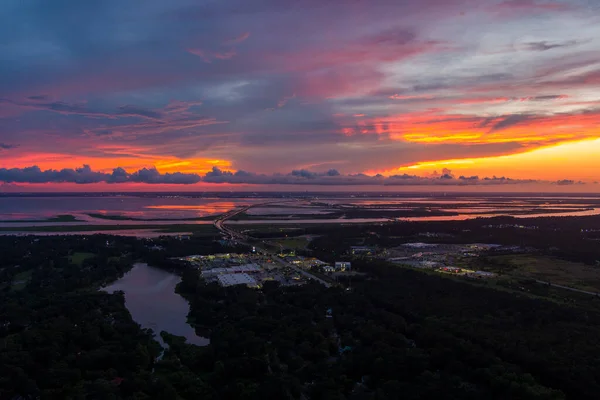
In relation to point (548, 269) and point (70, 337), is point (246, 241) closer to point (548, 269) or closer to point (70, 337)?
point (548, 269)

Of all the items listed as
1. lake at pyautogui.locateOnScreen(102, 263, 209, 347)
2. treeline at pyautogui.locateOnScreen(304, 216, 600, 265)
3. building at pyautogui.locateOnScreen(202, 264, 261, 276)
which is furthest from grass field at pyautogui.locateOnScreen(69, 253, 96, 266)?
treeline at pyautogui.locateOnScreen(304, 216, 600, 265)

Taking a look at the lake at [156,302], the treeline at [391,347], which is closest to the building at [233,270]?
the lake at [156,302]

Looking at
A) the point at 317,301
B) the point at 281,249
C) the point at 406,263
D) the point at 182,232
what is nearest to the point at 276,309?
the point at 317,301

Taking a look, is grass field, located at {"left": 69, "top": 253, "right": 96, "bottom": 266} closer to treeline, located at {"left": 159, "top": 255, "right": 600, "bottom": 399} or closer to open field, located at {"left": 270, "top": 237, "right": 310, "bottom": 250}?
treeline, located at {"left": 159, "top": 255, "right": 600, "bottom": 399}

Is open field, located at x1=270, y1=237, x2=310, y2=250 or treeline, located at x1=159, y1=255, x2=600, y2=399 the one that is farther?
open field, located at x1=270, y1=237, x2=310, y2=250

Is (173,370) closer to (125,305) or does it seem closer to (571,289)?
(125,305)

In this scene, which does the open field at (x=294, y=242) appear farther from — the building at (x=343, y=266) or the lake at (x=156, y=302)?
the lake at (x=156, y=302)
